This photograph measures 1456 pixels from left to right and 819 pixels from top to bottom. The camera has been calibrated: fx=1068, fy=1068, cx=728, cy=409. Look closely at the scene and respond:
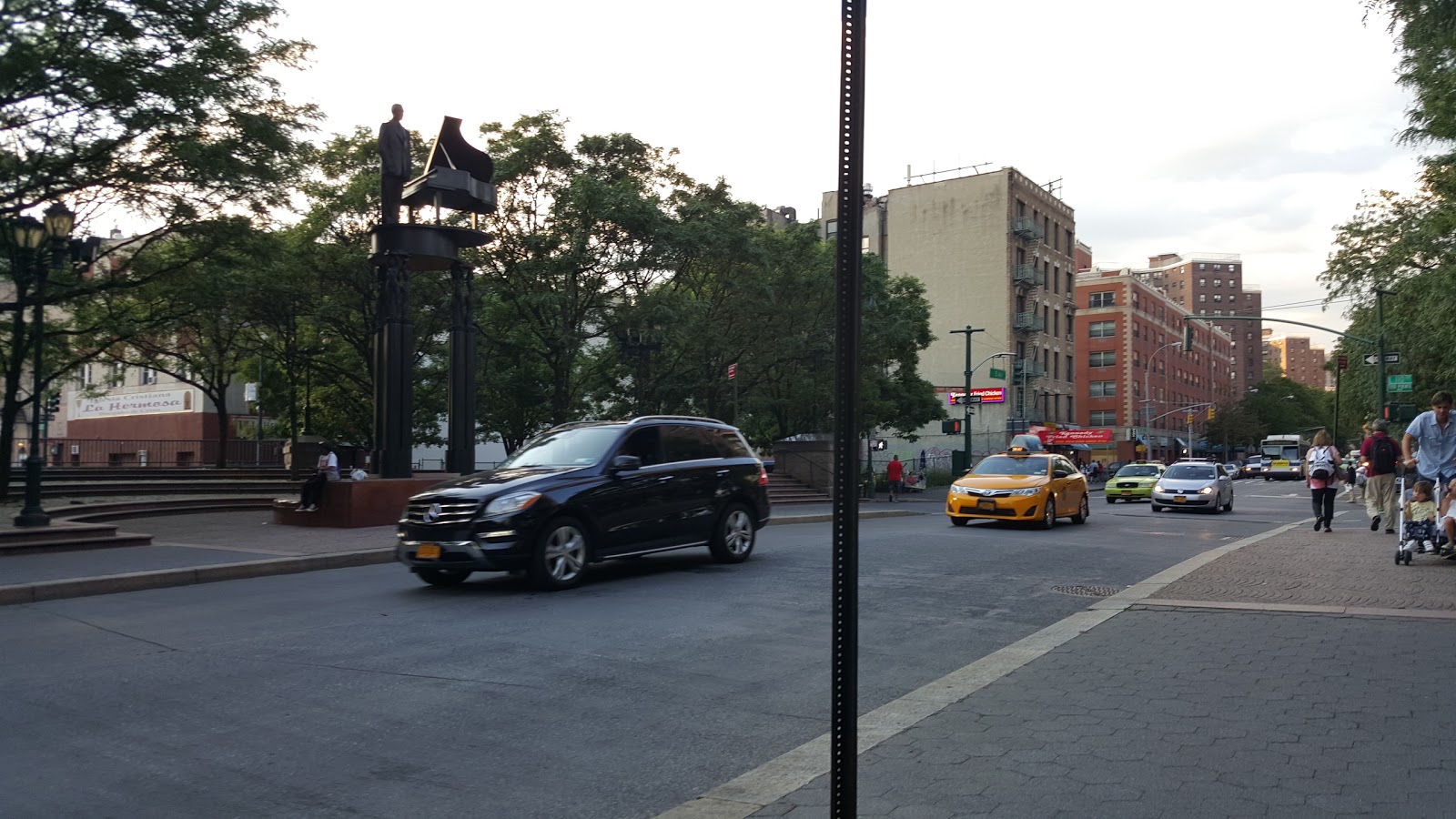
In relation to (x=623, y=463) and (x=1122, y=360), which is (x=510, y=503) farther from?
(x=1122, y=360)

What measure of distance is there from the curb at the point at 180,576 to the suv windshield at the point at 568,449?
2987mm

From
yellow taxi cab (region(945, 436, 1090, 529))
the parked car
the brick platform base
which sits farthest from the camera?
the parked car

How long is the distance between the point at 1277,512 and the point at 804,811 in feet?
96.7

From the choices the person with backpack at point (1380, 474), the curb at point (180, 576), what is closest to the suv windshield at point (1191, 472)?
the person with backpack at point (1380, 474)

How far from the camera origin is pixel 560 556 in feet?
33.2

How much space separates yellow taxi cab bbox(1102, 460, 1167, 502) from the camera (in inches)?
1328

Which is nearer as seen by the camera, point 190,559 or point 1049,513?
point 190,559

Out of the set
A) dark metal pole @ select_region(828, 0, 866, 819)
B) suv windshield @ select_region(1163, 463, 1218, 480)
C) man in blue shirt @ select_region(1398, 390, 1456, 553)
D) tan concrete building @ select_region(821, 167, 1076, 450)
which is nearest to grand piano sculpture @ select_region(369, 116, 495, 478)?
man in blue shirt @ select_region(1398, 390, 1456, 553)

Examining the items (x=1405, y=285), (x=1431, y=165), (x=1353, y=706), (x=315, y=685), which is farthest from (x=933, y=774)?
(x=1405, y=285)

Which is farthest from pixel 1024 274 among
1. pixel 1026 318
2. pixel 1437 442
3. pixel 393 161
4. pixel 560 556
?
pixel 560 556

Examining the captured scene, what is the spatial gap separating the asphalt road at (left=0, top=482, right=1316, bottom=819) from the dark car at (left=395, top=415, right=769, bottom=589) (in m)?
0.37

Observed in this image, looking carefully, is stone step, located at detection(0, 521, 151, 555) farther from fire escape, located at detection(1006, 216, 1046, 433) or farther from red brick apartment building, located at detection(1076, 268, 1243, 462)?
red brick apartment building, located at detection(1076, 268, 1243, 462)

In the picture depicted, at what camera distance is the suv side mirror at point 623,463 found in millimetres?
10773

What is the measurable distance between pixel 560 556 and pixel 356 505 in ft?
29.8
